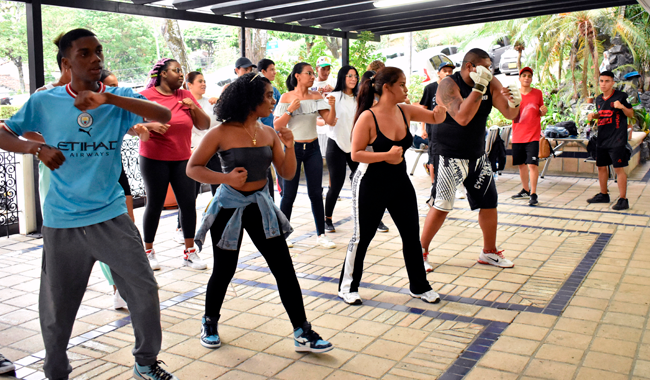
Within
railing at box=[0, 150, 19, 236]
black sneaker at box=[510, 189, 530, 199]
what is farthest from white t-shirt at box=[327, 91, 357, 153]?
railing at box=[0, 150, 19, 236]

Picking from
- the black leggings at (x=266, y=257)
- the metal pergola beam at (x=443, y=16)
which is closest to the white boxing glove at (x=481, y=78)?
the black leggings at (x=266, y=257)

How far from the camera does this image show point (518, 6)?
9.05m

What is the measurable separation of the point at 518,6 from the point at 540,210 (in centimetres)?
328

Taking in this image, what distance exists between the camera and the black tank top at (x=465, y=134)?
16.4ft

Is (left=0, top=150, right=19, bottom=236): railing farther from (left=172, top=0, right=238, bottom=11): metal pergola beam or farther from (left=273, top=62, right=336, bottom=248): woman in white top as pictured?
(left=273, top=62, right=336, bottom=248): woman in white top

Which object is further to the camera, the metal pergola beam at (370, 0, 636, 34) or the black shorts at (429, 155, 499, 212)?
the metal pergola beam at (370, 0, 636, 34)

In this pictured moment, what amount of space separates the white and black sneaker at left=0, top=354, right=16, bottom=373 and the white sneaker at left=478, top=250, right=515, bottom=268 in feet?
12.6

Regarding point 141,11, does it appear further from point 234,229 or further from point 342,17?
point 234,229

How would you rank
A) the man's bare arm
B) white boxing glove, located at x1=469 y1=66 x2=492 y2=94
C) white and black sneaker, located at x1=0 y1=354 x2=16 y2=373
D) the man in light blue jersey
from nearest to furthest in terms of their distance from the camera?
the man in light blue jersey → white and black sneaker, located at x1=0 y1=354 x2=16 y2=373 → white boxing glove, located at x1=469 y1=66 x2=492 y2=94 → the man's bare arm

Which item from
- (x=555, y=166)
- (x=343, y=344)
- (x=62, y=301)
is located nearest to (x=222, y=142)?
(x=62, y=301)

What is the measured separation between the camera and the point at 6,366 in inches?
133

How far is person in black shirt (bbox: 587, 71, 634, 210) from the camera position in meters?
7.80

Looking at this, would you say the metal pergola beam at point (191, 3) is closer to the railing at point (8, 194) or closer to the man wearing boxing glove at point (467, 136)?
the railing at point (8, 194)

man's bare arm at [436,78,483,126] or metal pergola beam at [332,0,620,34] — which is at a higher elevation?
metal pergola beam at [332,0,620,34]
